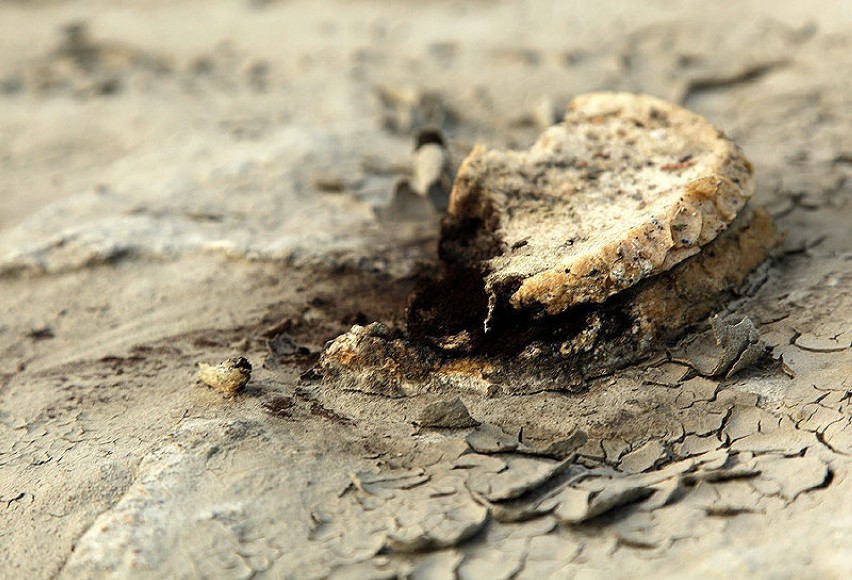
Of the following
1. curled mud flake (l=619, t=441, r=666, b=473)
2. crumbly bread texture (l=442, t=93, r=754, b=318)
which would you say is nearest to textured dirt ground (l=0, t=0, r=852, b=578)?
curled mud flake (l=619, t=441, r=666, b=473)

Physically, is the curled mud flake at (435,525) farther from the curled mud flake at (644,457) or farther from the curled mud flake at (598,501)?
the curled mud flake at (644,457)

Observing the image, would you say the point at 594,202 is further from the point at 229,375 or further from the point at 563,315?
the point at 229,375

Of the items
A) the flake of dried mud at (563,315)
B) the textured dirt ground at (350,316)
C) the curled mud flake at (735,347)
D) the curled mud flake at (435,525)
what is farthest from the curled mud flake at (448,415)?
the curled mud flake at (735,347)

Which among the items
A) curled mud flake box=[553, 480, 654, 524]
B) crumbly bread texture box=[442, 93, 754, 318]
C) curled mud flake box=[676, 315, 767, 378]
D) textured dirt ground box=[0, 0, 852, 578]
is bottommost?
textured dirt ground box=[0, 0, 852, 578]

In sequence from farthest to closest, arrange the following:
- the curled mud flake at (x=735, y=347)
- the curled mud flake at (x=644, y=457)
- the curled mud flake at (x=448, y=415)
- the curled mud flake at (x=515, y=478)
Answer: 1. the curled mud flake at (x=735, y=347)
2. the curled mud flake at (x=448, y=415)
3. the curled mud flake at (x=644, y=457)
4. the curled mud flake at (x=515, y=478)

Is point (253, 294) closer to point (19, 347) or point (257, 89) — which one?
point (19, 347)

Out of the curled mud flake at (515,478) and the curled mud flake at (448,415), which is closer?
the curled mud flake at (515,478)

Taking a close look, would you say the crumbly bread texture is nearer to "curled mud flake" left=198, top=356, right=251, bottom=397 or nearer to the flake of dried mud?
the flake of dried mud
